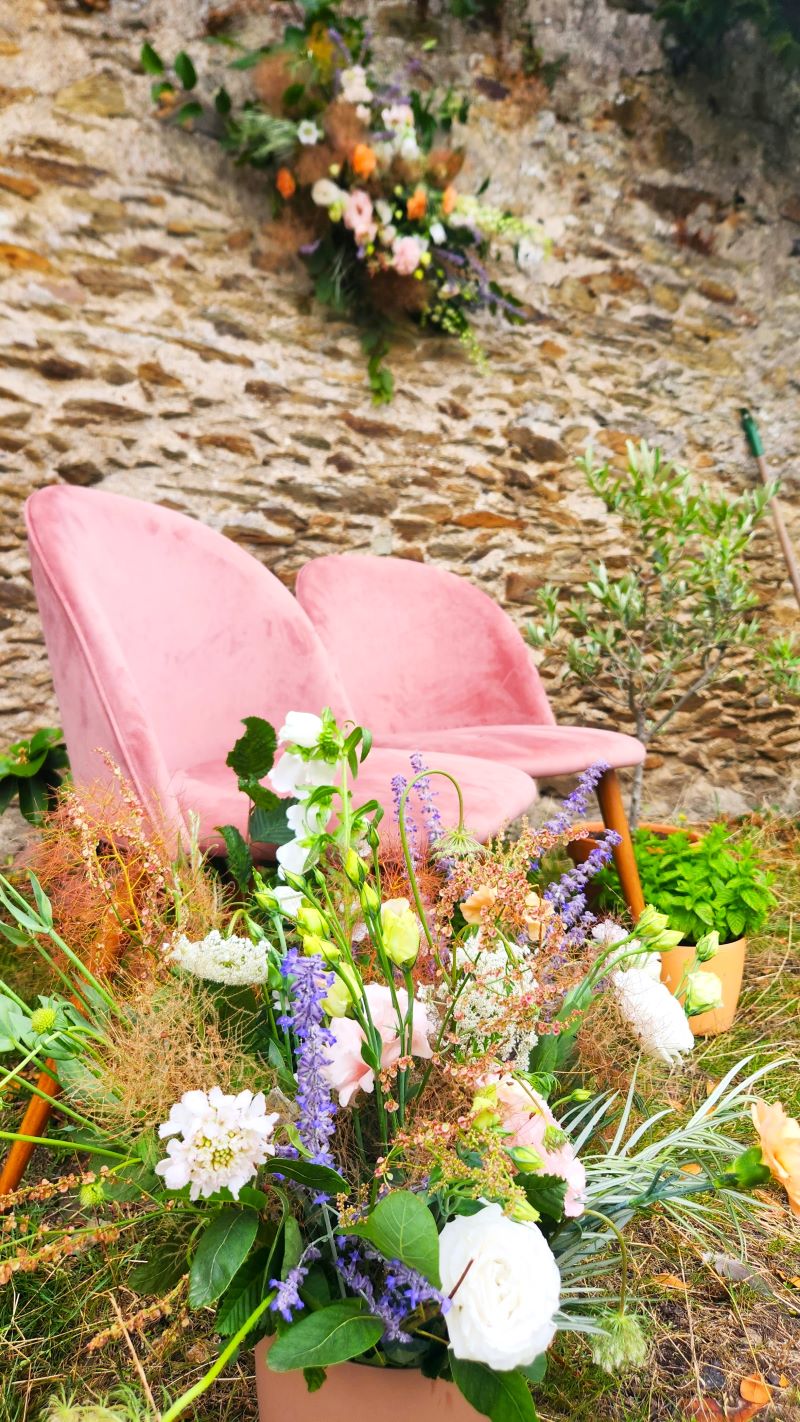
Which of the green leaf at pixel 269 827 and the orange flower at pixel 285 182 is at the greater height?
the orange flower at pixel 285 182

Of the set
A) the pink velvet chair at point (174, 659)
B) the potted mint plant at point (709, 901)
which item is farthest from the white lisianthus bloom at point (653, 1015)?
the potted mint plant at point (709, 901)

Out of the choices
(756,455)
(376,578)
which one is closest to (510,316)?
(756,455)

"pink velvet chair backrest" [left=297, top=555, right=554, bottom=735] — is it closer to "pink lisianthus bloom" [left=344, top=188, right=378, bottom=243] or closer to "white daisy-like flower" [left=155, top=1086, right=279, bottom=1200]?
"pink lisianthus bloom" [left=344, top=188, right=378, bottom=243]

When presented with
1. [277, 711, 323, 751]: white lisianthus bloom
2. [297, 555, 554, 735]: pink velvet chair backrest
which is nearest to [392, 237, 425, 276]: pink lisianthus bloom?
[297, 555, 554, 735]: pink velvet chair backrest

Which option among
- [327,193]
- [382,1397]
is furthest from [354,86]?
[382,1397]

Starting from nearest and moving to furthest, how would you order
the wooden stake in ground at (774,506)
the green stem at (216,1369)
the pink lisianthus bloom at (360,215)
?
1. the green stem at (216,1369)
2. the pink lisianthus bloom at (360,215)
3. the wooden stake in ground at (774,506)

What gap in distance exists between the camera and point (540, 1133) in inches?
23.3

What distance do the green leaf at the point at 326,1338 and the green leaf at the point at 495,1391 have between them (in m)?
0.06

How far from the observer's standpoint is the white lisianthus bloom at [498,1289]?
0.49 m

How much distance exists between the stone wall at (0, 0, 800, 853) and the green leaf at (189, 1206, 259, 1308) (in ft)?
6.79

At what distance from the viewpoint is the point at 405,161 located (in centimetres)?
272

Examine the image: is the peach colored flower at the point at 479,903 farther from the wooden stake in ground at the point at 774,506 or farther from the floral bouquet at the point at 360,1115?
the wooden stake in ground at the point at 774,506

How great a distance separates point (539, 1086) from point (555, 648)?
261 centimetres

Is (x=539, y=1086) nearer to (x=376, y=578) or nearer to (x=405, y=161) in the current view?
(x=376, y=578)
